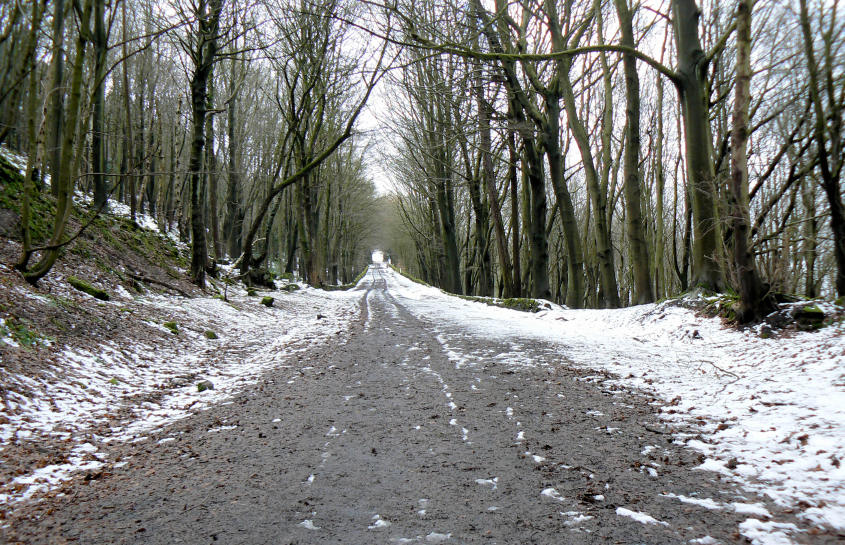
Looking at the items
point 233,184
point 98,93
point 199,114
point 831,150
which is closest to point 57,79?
point 199,114

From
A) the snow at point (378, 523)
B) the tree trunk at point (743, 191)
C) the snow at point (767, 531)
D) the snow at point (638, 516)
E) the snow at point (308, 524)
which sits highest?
the tree trunk at point (743, 191)

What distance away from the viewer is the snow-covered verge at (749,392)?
8.16 ft

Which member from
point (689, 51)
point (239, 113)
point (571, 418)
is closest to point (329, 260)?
point (239, 113)

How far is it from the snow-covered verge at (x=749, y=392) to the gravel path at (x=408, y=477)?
0.22 meters

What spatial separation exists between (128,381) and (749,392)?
635cm

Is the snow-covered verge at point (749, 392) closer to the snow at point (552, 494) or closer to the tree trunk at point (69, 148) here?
the snow at point (552, 494)

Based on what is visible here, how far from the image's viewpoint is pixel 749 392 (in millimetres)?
4070

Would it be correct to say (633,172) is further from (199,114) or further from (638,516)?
(199,114)

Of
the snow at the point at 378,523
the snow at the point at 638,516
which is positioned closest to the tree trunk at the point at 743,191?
the snow at the point at 638,516

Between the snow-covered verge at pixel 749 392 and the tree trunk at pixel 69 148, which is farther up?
the tree trunk at pixel 69 148

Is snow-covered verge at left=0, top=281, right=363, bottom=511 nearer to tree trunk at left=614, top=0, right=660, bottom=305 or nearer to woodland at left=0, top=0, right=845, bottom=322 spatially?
woodland at left=0, top=0, right=845, bottom=322

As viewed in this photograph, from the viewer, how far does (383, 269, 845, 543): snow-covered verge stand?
2.49m

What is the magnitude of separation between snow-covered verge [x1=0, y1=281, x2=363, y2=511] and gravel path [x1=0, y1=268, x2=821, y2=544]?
1.11 feet

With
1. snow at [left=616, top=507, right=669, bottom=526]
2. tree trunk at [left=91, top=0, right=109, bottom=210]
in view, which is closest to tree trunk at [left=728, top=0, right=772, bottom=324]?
snow at [left=616, top=507, right=669, bottom=526]
